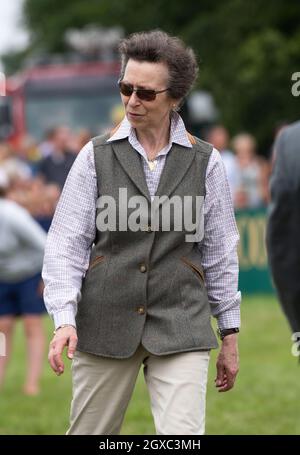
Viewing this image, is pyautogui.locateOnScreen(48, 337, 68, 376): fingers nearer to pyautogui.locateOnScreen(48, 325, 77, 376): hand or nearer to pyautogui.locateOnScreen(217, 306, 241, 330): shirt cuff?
pyautogui.locateOnScreen(48, 325, 77, 376): hand

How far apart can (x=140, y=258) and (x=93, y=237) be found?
263 millimetres

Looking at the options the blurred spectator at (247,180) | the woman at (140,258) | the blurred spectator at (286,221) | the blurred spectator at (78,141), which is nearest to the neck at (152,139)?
the woman at (140,258)

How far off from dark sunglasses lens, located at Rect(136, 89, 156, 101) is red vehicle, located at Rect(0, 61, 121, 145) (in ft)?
70.7

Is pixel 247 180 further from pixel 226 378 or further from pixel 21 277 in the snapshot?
pixel 226 378

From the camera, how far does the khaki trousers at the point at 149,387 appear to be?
5520mm

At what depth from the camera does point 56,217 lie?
5.68 meters

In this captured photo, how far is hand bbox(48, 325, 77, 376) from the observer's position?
539cm

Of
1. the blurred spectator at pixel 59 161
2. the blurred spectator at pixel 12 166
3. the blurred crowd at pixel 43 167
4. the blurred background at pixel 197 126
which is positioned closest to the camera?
the blurred background at pixel 197 126

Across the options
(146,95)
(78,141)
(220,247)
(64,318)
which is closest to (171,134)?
(146,95)

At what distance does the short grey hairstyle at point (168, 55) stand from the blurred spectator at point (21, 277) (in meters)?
5.41

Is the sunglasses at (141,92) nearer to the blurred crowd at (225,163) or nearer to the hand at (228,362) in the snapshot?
the hand at (228,362)

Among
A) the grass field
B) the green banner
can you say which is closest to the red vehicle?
the green banner

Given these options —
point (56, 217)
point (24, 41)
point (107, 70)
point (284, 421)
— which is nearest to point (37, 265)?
point (284, 421)

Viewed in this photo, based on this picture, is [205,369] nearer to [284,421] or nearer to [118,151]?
[118,151]
